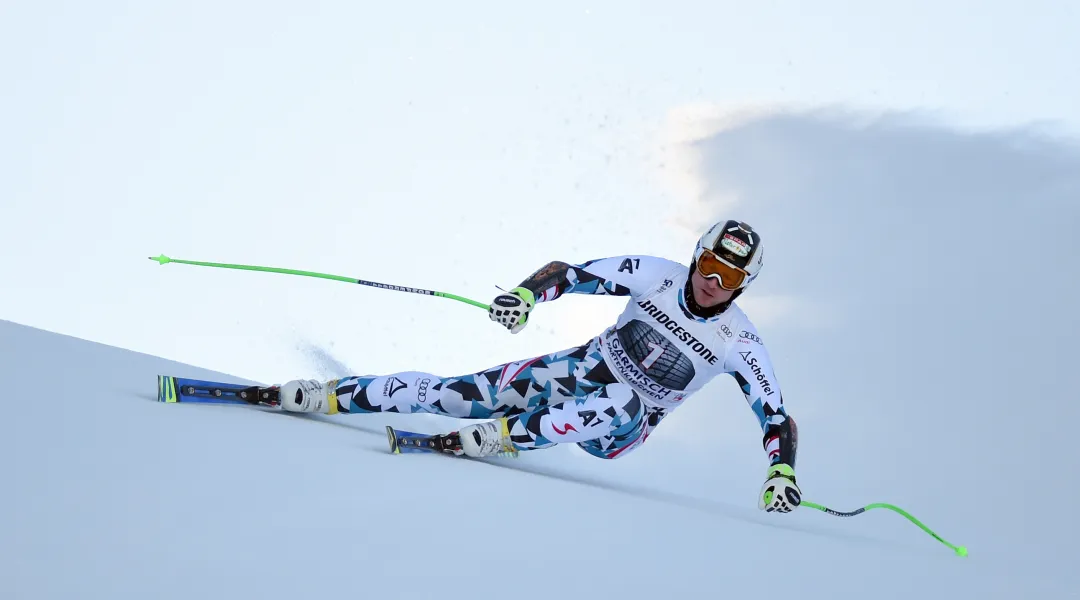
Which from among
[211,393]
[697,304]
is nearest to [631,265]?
[697,304]

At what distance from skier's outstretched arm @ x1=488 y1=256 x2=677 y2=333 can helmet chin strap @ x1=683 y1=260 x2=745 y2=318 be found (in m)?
0.20

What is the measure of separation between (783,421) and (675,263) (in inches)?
38.1

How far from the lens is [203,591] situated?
216 cm

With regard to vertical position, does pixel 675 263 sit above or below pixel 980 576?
above

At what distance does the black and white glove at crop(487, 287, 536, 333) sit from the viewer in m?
4.82

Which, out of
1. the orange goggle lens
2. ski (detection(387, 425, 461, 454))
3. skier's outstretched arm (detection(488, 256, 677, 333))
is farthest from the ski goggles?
ski (detection(387, 425, 461, 454))

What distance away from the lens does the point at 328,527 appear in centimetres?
279

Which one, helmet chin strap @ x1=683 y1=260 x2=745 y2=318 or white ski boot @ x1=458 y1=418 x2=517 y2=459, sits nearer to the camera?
white ski boot @ x1=458 y1=418 x2=517 y2=459

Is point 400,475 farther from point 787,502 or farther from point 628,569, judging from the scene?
point 787,502

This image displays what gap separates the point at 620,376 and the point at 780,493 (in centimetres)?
104

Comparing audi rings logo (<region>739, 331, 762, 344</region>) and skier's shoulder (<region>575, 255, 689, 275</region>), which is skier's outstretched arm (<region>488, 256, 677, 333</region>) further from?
audi rings logo (<region>739, 331, 762, 344</region>)

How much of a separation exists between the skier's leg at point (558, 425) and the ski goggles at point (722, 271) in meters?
0.72

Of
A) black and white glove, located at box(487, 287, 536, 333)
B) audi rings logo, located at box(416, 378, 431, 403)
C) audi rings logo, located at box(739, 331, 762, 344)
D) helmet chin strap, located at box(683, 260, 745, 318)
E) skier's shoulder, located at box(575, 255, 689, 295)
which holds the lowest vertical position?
audi rings logo, located at box(416, 378, 431, 403)

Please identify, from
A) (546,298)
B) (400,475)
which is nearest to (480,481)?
(400,475)
